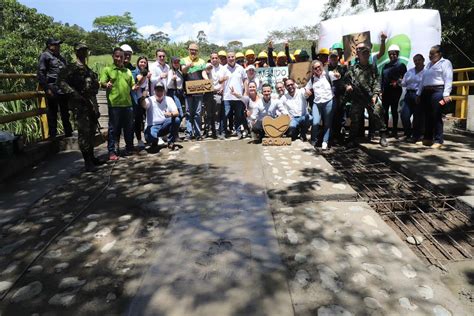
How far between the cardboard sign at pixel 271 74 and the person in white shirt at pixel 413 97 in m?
3.08

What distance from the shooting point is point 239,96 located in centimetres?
771

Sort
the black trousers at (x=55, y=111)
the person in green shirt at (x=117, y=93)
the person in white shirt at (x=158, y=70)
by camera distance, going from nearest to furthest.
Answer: the person in green shirt at (x=117, y=93)
the black trousers at (x=55, y=111)
the person in white shirt at (x=158, y=70)

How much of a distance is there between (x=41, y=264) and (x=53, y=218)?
40.1 inches

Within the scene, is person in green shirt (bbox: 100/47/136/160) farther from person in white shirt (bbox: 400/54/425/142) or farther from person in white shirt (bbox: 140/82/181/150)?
person in white shirt (bbox: 400/54/425/142)

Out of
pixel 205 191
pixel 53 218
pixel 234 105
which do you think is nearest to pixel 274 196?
pixel 205 191

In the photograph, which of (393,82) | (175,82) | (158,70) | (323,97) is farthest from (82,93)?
(393,82)

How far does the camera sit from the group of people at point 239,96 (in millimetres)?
6023

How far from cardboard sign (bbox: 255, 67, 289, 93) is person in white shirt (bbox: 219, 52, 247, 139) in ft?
5.16

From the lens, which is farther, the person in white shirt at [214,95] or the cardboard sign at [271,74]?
the cardboard sign at [271,74]

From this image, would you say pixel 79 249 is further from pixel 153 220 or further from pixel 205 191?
pixel 205 191

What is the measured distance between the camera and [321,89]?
6.83 metres

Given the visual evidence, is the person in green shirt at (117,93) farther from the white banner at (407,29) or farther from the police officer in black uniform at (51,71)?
the white banner at (407,29)

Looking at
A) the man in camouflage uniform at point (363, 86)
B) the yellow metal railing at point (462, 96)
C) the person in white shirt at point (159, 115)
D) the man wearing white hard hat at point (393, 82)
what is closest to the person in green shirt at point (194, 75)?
the person in white shirt at point (159, 115)

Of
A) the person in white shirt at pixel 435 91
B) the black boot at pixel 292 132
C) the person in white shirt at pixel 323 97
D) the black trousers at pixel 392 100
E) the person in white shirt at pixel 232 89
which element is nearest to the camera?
the person in white shirt at pixel 435 91
